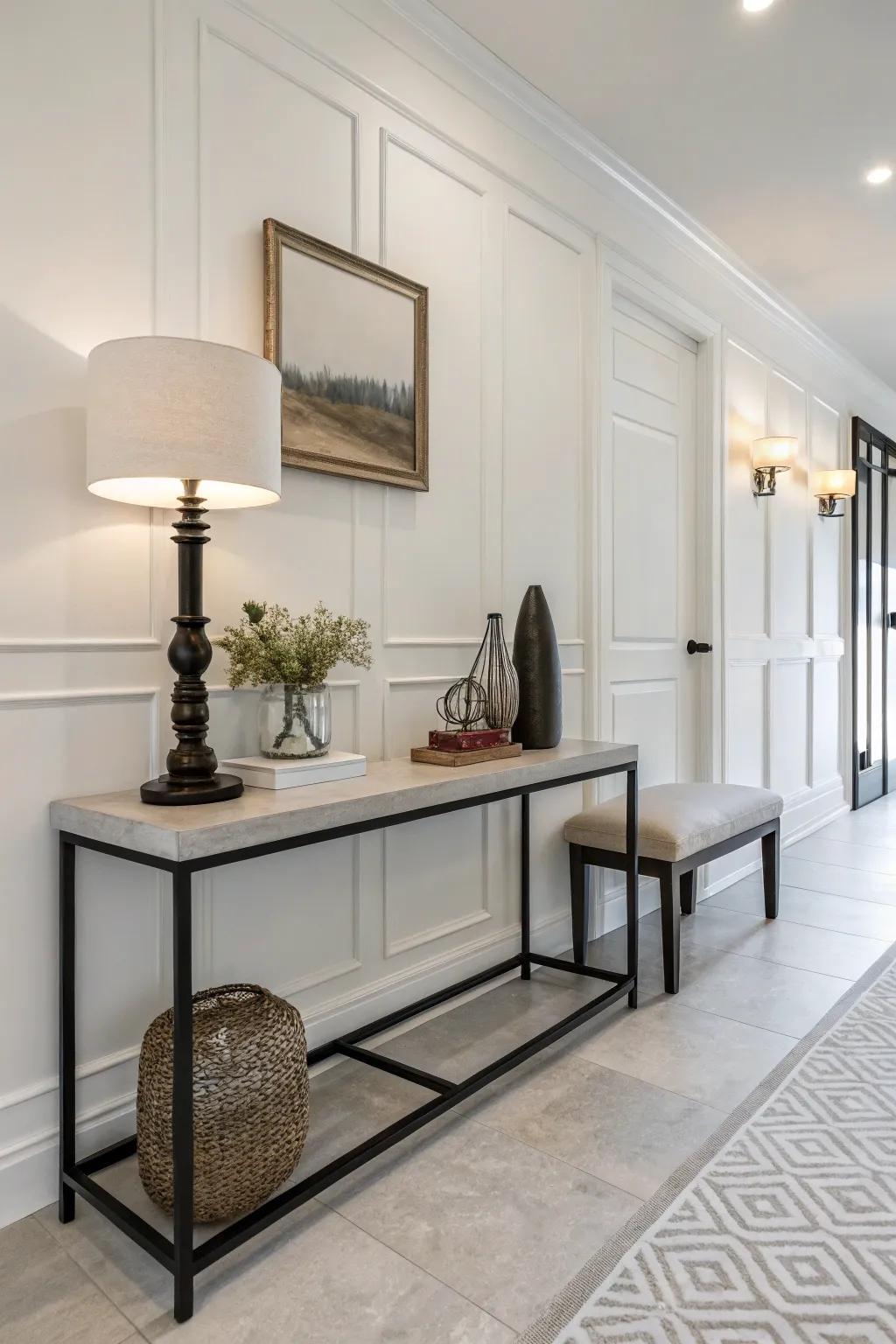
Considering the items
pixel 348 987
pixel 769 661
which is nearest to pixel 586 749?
pixel 348 987

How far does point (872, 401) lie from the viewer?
582 cm

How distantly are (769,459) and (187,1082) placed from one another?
3.70 meters

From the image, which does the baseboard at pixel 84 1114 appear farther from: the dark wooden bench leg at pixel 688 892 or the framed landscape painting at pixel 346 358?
the dark wooden bench leg at pixel 688 892

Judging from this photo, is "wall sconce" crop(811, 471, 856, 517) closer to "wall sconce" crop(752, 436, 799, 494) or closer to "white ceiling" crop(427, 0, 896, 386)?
"wall sconce" crop(752, 436, 799, 494)

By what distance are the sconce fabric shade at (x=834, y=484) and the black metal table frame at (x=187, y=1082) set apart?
11.0 feet

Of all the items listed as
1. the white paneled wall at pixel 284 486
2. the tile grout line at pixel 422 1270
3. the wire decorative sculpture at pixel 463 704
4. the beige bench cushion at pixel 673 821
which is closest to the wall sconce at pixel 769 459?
the white paneled wall at pixel 284 486

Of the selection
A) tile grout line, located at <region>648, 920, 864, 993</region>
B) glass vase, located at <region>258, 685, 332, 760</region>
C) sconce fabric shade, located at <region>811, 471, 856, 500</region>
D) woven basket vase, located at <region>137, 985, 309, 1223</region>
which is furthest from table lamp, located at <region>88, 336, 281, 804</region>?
sconce fabric shade, located at <region>811, 471, 856, 500</region>

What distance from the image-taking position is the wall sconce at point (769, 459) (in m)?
4.06

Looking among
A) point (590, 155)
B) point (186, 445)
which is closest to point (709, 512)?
point (590, 155)

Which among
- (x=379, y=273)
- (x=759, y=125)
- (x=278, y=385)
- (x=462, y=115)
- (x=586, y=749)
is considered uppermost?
(x=759, y=125)

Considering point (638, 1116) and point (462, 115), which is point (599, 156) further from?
point (638, 1116)

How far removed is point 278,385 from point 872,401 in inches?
212

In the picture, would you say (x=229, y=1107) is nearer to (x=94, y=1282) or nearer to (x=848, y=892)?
(x=94, y=1282)

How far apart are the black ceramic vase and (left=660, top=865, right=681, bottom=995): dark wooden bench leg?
1.83 ft
